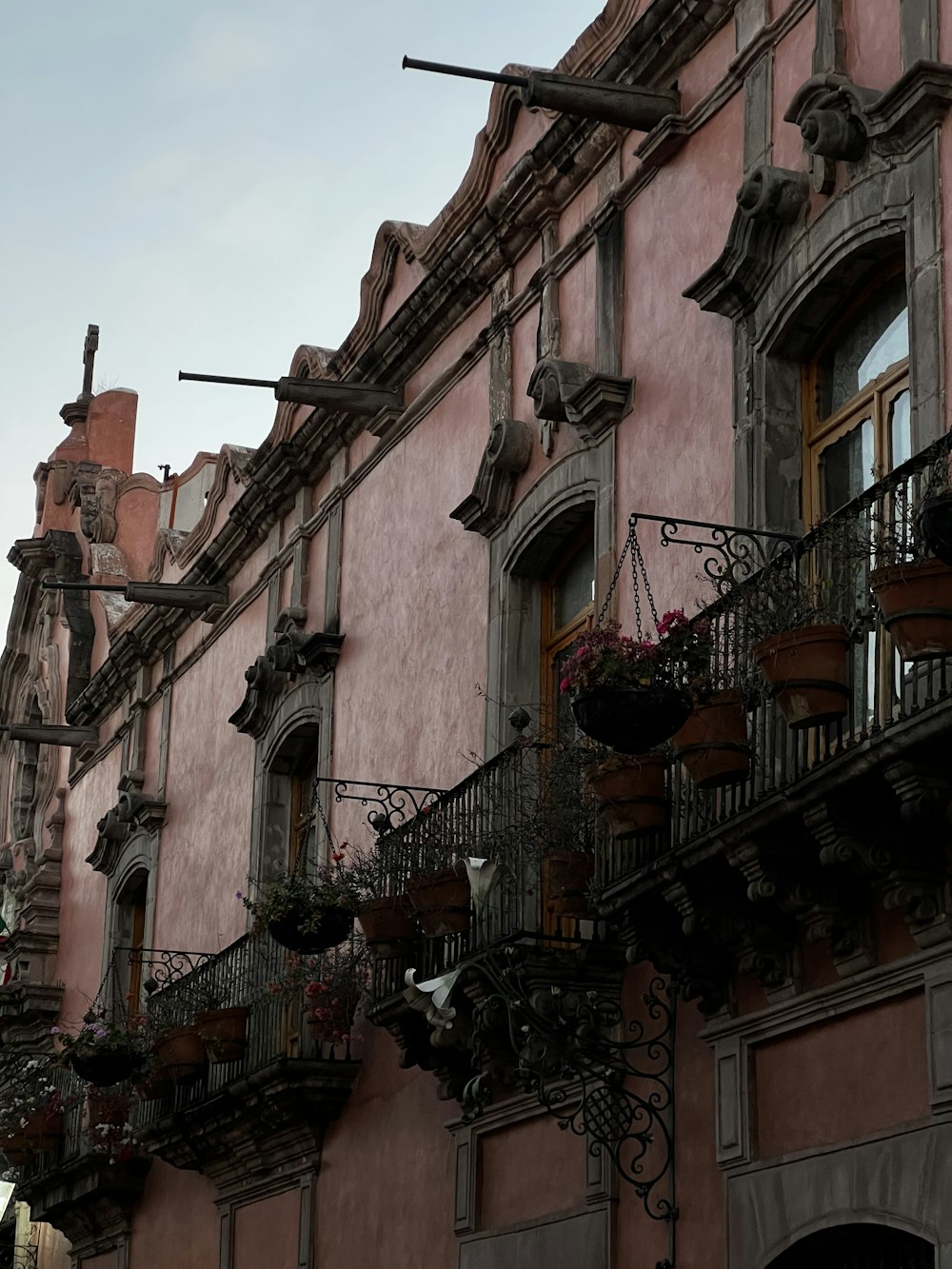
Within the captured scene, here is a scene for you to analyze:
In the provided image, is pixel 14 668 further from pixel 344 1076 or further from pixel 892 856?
pixel 892 856

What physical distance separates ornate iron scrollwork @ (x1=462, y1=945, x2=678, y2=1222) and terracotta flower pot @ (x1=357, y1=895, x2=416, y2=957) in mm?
1259

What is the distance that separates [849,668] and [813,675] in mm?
424

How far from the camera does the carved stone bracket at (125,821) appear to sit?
20016 mm

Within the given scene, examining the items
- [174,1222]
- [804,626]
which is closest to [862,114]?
[804,626]

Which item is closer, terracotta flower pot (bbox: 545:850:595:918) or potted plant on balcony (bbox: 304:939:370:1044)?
terracotta flower pot (bbox: 545:850:595:918)

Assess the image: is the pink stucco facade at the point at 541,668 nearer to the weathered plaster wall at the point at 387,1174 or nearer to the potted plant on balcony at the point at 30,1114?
the weathered plaster wall at the point at 387,1174

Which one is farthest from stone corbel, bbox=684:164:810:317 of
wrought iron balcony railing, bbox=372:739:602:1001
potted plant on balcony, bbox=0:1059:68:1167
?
potted plant on balcony, bbox=0:1059:68:1167

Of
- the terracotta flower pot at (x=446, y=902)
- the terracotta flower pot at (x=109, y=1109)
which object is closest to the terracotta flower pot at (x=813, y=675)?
the terracotta flower pot at (x=446, y=902)

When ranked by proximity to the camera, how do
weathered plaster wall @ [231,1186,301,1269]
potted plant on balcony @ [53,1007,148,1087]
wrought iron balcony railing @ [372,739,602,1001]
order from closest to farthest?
wrought iron balcony railing @ [372,739,602,1001] < weathered plaster wall @ [231,1186,301,1269] < potted plant on balcony @ [53,1007,148,1087]

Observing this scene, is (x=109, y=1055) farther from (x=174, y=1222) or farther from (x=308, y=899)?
(x=308, y=899)

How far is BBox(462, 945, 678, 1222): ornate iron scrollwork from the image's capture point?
33.4 ft

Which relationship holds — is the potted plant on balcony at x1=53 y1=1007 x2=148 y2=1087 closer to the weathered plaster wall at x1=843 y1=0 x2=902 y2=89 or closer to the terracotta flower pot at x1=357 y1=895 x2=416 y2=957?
the terracotta flower pot at x1=357 y1=895 x2=416 y2=957

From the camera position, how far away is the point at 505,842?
1104cm

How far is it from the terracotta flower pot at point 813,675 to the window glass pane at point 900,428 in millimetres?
1614
